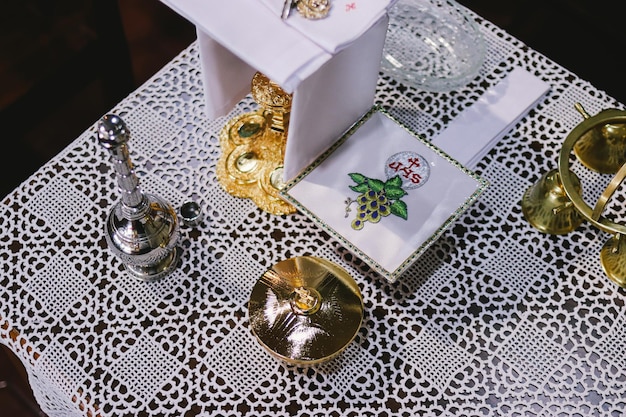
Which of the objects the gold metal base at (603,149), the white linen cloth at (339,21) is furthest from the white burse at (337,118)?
the gold metal base at (603,149)

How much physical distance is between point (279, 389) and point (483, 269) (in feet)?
0.96

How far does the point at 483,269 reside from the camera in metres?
0.89

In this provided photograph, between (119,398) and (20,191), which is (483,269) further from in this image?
(20,191)

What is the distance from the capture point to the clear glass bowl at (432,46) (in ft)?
3.32

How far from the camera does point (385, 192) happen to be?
0.85 metres

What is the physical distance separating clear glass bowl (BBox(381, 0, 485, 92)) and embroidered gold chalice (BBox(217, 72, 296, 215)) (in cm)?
21

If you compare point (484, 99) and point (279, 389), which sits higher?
point (484, 99)

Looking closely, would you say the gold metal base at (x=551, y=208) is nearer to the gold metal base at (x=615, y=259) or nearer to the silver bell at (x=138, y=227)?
the gold metal base at (x=615, y=259)

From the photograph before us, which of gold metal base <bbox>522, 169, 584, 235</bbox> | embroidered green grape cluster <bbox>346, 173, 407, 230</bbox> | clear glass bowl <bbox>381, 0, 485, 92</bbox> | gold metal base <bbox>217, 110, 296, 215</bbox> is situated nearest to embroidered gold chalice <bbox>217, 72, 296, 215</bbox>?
gold metal base <bbox>217, 110, 296, 215</bbox>

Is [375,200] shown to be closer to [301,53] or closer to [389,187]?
[389,187]

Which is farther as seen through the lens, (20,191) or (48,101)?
(48,101)

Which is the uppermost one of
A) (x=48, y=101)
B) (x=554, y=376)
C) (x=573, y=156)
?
(x=573, y=156)

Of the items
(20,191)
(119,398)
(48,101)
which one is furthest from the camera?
(48,101)

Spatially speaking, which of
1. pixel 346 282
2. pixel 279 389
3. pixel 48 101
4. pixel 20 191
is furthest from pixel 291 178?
pixel 48 101
